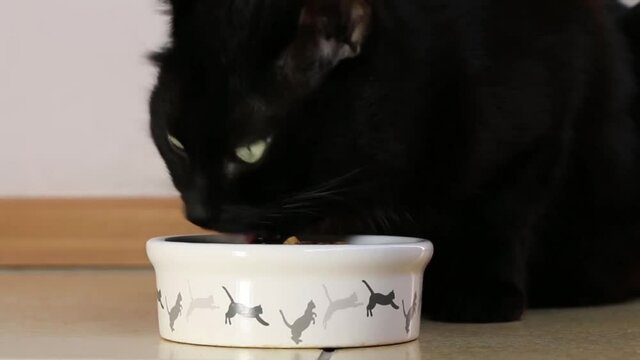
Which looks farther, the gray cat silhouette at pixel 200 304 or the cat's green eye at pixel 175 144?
the cat's green eye at pixel 175 144

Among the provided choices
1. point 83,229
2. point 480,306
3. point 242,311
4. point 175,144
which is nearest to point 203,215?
point 175,144

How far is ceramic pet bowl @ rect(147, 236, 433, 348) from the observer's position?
2.83ft

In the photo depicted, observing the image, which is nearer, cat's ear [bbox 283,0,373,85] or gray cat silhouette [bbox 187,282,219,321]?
gray cat silhouette [bbox 187,282,219,321]

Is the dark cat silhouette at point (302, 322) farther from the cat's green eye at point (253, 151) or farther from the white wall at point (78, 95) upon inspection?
the white wall at point (78, 95)

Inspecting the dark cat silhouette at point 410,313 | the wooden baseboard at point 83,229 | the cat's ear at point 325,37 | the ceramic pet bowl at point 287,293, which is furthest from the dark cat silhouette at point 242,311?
the wooden baseboard at point 83,229

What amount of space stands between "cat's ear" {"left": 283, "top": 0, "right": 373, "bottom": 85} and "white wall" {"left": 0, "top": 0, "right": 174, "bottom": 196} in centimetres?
75

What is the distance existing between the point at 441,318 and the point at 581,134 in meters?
0.32

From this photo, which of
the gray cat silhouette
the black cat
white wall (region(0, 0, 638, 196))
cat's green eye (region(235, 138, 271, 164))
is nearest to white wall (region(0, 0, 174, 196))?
white wall (region(0, 0, 638, 196))

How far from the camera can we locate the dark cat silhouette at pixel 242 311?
2.86 ft

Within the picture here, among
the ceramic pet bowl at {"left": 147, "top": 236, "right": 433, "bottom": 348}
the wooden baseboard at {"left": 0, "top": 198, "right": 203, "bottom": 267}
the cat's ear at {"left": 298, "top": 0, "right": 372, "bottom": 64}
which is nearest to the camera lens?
the ceramic pet bowl at {"left": 147, "top": 236, "right": 433, "bottom": 348}

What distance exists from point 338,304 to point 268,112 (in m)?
0.23

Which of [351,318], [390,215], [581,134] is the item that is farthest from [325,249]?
[581,134]

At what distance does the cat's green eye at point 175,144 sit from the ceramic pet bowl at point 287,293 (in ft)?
0.54

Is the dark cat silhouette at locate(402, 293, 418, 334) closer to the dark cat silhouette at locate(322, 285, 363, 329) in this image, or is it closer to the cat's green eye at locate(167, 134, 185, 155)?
the dark cat silhouette at locate(322, 285, 363, 329)
